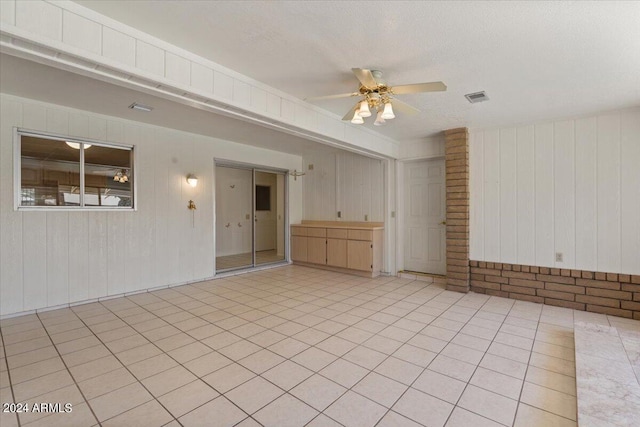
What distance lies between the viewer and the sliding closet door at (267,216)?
739cm

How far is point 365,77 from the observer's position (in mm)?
2449

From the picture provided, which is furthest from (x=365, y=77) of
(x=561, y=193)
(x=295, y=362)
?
(x=561, y=193)

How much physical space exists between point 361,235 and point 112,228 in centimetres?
399

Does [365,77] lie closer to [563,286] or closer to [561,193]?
[561,193]

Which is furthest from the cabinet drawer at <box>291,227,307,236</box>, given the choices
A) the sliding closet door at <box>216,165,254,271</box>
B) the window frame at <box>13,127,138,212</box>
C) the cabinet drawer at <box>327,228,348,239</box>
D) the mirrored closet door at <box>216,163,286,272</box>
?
the window frame at <box>13,127,138,212</box>

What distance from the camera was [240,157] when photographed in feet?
19.1

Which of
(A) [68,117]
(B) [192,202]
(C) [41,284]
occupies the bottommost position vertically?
(C) [41,284]

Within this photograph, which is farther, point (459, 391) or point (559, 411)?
point (459, 391)

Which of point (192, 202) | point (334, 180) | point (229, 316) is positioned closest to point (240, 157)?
point (192, 202)

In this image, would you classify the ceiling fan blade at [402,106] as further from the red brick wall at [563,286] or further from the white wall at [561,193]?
the red brick wall at [563,286]

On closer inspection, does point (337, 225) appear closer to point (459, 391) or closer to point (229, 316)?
point (229, 316)

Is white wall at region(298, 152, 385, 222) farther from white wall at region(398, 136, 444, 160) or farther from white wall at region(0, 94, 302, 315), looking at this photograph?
Answer: white wall at region(0, 94, 302, 315)

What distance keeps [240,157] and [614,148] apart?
5.63 meters

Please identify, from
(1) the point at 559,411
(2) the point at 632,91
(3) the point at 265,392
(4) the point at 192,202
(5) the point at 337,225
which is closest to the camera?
(1) the point at 559,411
